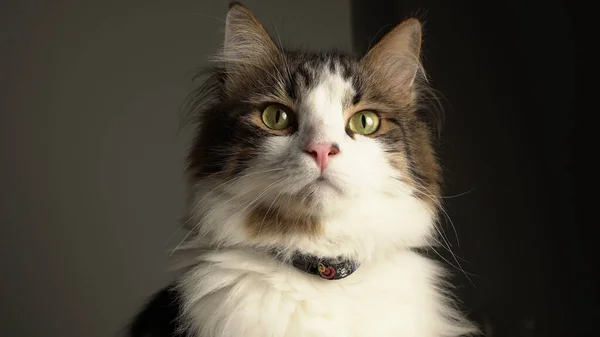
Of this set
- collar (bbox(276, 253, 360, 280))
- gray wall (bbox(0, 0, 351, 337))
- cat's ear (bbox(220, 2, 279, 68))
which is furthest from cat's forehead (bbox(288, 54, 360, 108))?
gray wall (bbox(0, 0, 351, 337))

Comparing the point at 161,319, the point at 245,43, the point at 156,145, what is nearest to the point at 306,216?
the point at 161,319

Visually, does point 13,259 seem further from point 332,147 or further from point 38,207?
point 332,147

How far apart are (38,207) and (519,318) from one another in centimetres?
221

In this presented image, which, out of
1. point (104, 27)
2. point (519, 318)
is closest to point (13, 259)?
point (104, 27)

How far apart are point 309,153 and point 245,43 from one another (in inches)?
21.5

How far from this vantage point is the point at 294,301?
125 centimetres

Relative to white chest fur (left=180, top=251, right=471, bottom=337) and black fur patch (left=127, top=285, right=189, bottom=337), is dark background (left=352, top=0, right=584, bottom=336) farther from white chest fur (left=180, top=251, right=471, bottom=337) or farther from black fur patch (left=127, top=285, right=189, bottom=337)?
black fur patch (left=127, top=285, right=189, bottom=337)

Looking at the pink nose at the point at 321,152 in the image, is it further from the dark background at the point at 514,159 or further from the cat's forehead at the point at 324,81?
the dark background at the point at 514,159

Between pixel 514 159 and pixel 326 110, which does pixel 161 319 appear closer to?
pixel 326 110

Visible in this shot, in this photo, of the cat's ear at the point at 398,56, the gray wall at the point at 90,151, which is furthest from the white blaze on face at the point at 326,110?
the gray wall at the point at 90,151

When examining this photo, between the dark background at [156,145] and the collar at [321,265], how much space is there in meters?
1.00

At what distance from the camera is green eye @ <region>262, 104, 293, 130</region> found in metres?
1.37

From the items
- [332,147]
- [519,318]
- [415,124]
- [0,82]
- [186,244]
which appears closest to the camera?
[332,147]

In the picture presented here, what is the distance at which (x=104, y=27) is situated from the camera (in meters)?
2.61
